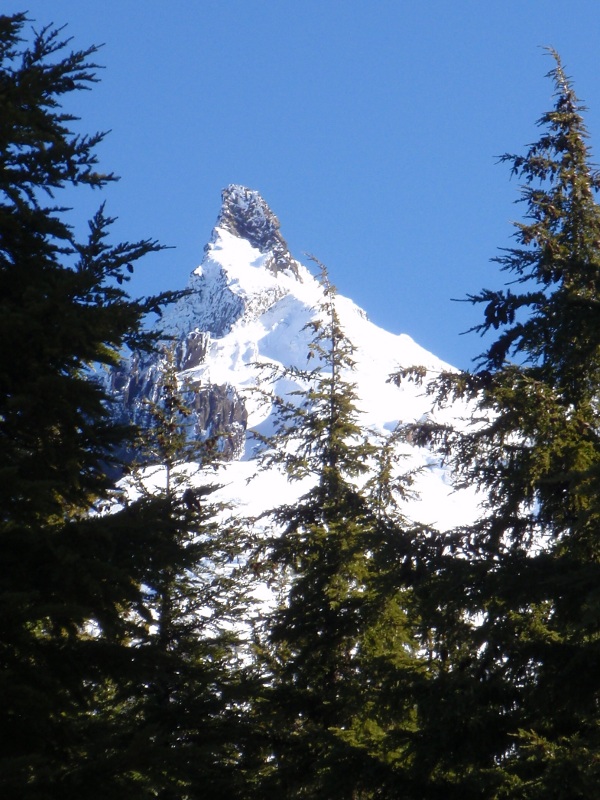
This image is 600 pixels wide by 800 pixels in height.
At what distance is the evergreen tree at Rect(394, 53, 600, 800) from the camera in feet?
24.1

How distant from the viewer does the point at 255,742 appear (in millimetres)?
12180

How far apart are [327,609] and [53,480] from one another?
339 inches

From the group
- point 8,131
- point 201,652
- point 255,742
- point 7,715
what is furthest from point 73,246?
point 255,742

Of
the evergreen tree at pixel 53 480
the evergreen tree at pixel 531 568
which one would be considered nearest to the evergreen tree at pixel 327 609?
the evergreen tree at pixel 531 568

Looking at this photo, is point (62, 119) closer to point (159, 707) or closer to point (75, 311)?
point (75, 311)

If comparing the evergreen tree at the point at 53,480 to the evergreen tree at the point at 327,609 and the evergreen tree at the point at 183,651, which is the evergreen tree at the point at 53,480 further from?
the evergreen tree at the point at 327,609

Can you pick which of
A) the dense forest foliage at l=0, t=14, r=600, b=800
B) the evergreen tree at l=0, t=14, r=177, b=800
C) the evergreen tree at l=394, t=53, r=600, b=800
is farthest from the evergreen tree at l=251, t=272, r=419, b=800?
the evergreen tree at l=0, t=14, r=177, b=800

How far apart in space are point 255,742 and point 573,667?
6.06 meters

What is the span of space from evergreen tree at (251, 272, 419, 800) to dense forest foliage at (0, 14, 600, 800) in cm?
6

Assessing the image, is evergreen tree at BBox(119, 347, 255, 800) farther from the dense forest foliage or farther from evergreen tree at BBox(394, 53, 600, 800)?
evergreen tree at BBox(394, 53, 600, 800)

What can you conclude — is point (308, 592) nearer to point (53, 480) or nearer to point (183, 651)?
point (183, 651)

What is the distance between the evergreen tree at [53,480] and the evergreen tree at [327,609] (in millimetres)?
4794

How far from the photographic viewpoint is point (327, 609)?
46.7 ft

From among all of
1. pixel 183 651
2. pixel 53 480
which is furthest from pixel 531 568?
pixel 183 651
